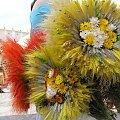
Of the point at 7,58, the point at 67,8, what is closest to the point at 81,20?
the point at 67,8

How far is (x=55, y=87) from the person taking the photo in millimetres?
631

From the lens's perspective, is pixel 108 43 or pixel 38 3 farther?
pixel 38 3

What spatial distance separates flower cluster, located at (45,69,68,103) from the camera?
62 cm

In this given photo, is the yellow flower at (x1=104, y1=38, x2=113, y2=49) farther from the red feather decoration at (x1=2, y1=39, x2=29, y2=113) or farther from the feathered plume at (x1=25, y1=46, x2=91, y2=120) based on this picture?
the red feather decoration at (x1=2, y1=39, x2=29, y2=113)

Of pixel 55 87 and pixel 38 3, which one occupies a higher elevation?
pixel 38 3

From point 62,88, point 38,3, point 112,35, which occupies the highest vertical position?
point 38,3

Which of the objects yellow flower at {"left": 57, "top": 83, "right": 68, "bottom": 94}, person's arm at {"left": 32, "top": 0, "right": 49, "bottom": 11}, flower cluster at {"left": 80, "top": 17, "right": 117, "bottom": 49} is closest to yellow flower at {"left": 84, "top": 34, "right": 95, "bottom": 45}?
flower cluster at {"left": 80, "top": 17, "right": 117, "bottom": 49}

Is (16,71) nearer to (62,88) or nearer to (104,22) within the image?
(62,88)

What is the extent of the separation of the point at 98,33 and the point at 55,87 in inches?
6.1

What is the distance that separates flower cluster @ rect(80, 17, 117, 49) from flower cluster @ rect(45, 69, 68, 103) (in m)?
0.10

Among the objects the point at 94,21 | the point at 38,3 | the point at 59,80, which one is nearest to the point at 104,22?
the point at 94,21

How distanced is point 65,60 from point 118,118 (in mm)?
249

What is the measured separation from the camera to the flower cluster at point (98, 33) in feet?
2.00

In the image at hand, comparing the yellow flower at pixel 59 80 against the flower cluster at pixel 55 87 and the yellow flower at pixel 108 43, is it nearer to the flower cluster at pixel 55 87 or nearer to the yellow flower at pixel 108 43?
the flower cluster at pixel 55 87
